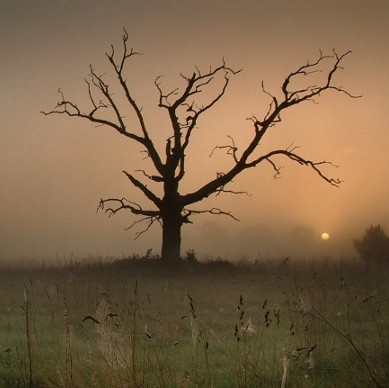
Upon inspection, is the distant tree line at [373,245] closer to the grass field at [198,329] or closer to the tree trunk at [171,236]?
the grass field at [198,329]

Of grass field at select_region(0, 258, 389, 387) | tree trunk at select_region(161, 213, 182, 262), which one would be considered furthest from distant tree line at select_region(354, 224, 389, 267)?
tree trunk at select_region(161, 213, 182, 262)

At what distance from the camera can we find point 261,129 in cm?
2303

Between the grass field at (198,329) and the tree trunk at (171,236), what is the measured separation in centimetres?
76

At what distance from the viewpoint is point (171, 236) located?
76.6ft

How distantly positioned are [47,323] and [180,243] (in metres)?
12.6

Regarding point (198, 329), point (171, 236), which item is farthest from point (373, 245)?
point (198, 329)

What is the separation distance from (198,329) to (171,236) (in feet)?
57.8

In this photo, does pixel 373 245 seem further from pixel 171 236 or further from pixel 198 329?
pixel 198 329

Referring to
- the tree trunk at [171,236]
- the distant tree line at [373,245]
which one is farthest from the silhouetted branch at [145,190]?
the distant tree line at [373,245]

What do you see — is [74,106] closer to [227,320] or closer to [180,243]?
[180,243]

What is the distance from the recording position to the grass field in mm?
6078

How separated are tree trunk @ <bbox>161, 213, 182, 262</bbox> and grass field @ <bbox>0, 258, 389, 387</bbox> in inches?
30.1

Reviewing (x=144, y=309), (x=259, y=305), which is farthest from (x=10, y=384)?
(x=259, y=305)

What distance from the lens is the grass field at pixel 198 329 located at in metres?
6.08
